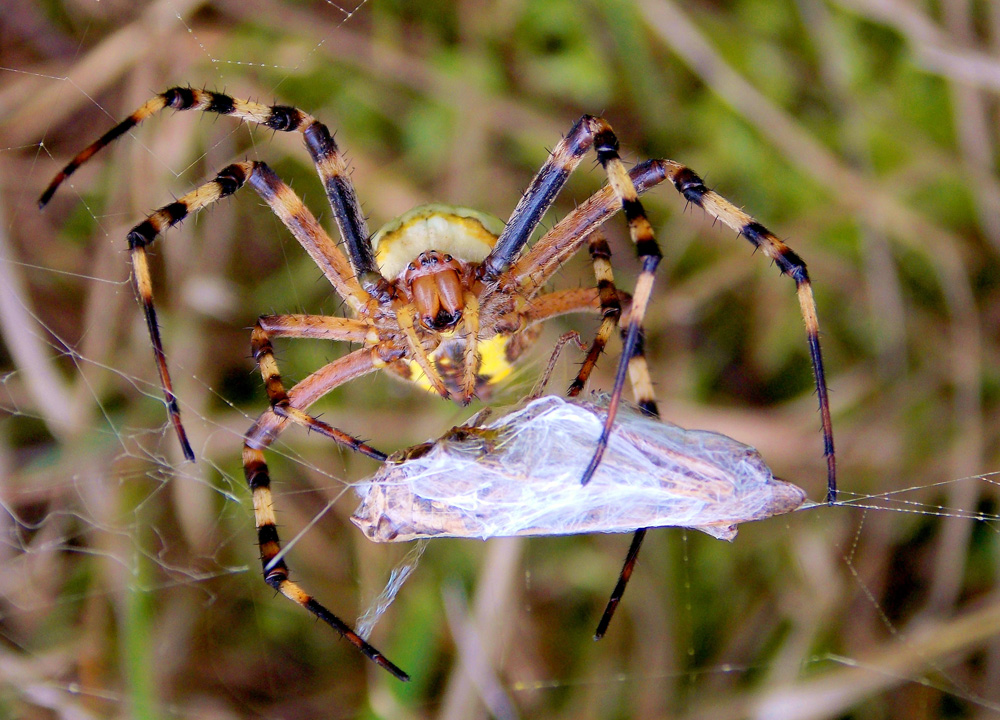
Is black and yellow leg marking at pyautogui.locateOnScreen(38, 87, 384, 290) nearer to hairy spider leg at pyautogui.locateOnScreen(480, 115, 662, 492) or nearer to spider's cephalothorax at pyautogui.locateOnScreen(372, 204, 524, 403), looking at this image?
spider's cephalothorax at pyautogui.locateOnScreen(372, 204, 524, 403)

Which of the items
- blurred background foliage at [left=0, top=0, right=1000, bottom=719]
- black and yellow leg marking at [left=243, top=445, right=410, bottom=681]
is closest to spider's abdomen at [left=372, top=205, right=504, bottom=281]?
blurred background foliage at [left=0, top=0, right=1000, bottom=719]

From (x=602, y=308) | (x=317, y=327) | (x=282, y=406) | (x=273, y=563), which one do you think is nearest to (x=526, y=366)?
(x=602, y=308)

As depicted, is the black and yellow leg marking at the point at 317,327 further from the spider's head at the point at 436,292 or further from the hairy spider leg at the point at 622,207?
the hairy spider leg at the point at 622,207

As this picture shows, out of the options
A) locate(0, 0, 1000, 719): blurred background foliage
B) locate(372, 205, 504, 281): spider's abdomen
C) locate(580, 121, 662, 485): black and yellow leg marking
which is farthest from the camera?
locate(0, 0, 1000, 719): blurred background foliage

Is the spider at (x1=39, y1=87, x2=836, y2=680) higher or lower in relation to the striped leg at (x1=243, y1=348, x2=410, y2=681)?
higher

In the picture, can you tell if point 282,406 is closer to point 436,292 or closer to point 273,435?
point 273,435

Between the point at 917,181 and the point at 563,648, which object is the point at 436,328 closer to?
the point at 563,648

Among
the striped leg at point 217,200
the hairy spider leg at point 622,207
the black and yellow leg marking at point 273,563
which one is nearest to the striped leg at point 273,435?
the black and yellow leg marking at point 273,563

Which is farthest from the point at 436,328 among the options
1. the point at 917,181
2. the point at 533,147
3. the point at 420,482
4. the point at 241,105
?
the point at 917,181
